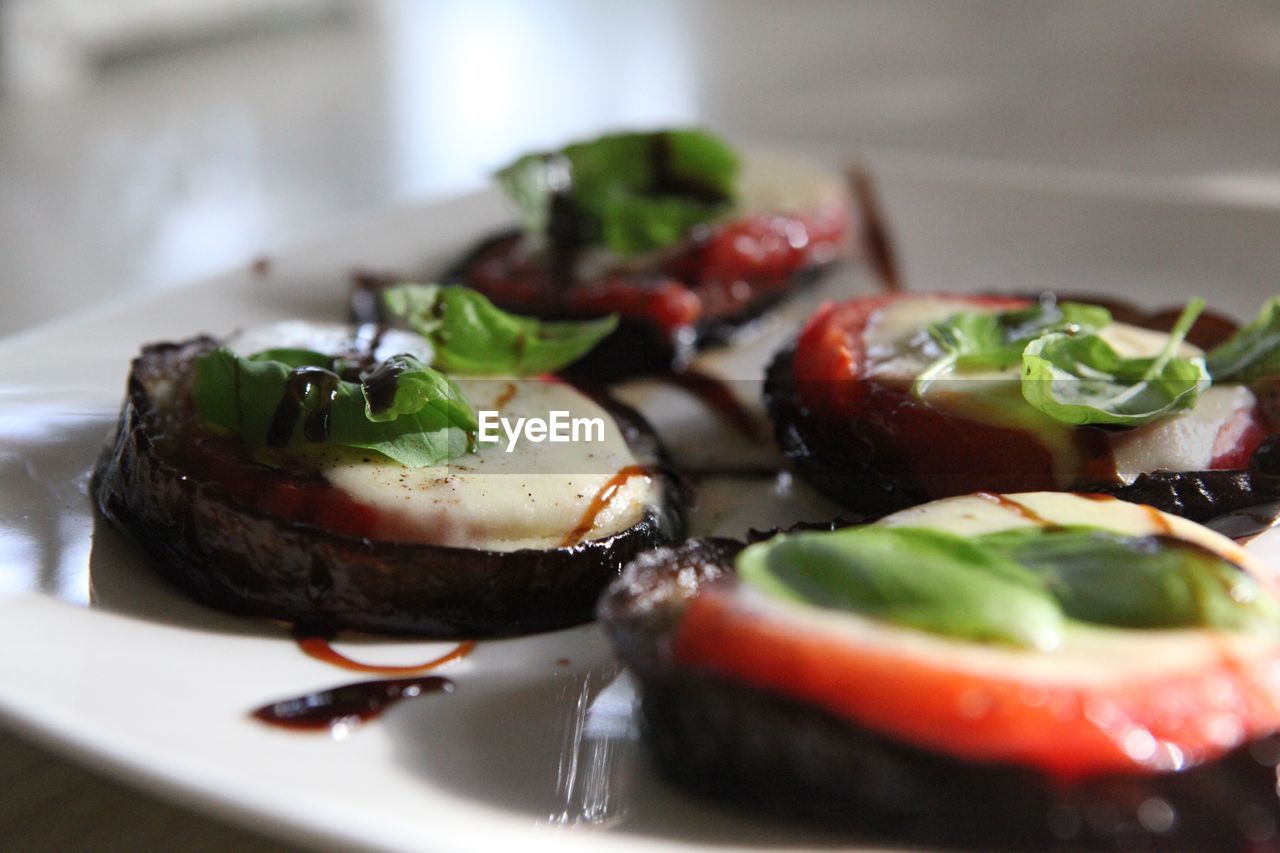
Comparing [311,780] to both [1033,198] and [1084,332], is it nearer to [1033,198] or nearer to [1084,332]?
[1084,332]

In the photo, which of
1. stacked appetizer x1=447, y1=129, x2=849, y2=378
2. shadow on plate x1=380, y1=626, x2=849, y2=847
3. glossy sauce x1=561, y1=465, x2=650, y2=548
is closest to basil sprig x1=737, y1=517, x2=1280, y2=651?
shadow on plate x1=380, y1=626, x2=849, y2=847

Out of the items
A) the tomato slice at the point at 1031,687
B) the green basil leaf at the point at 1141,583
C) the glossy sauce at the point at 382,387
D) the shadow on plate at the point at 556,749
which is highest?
the glossy sauce at the point at 382,387

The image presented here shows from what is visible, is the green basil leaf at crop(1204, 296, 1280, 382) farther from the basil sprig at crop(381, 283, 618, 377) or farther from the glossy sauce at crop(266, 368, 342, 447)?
the glossy sauce at crop(266, 368, 342, 447)

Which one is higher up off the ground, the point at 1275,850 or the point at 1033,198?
the point at 1033,198

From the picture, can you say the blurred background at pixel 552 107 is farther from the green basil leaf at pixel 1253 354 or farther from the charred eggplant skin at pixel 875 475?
the charred eggplant skin at pixel 875 475

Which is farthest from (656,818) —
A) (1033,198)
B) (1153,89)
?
(1153,89)

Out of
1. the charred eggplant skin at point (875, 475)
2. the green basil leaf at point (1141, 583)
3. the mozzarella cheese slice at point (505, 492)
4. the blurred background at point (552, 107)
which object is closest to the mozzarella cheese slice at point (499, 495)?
the mozzarella cheese slice at point (505, 492)

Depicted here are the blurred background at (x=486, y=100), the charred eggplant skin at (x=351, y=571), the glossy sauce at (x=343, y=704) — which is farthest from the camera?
the blurred background at (x=486, y=100)

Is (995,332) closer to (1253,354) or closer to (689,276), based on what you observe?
(1253,354)
